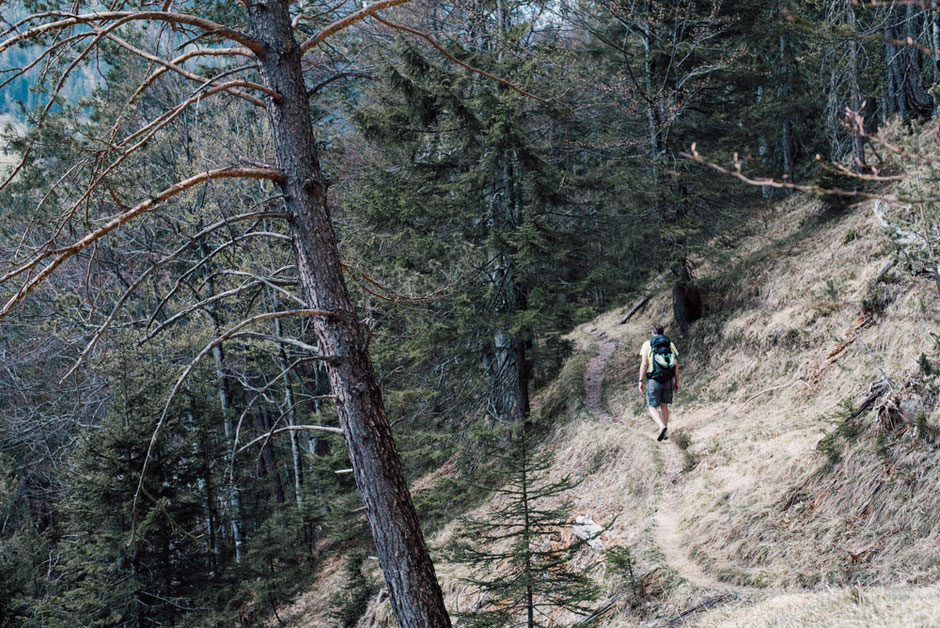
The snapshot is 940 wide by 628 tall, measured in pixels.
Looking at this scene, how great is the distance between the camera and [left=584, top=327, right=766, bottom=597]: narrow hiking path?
17.3 feet

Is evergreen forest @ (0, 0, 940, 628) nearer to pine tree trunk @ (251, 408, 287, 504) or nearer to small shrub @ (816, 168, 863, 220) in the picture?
small shrub @ (816, 168, 863, 220)

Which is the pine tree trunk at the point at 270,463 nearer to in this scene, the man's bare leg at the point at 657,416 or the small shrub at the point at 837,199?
the man's bare leg at the point at 657,416

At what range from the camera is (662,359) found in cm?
906

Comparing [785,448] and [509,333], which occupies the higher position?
[509,333]

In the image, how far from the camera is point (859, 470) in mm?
5324

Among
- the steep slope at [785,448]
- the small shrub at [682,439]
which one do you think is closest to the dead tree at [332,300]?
the steep slope at [785,448]

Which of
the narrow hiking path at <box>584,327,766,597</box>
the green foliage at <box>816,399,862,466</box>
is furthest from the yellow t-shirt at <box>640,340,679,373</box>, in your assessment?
the green foliage at <box>816,399,862,466</box>

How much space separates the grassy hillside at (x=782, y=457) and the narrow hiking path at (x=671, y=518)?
3cm

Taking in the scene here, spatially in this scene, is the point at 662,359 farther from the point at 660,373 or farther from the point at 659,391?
the point at 659,391

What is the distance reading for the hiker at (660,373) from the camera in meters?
9.08

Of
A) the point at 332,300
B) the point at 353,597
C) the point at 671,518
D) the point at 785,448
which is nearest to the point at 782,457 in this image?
the point at 785,448

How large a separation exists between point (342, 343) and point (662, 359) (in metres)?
6.55

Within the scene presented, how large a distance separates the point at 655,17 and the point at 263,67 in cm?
1172

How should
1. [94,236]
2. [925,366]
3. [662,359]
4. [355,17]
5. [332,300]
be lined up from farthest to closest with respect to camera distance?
[662,359] → [925,366] → [332,300] → [355,17] → [94,236]
